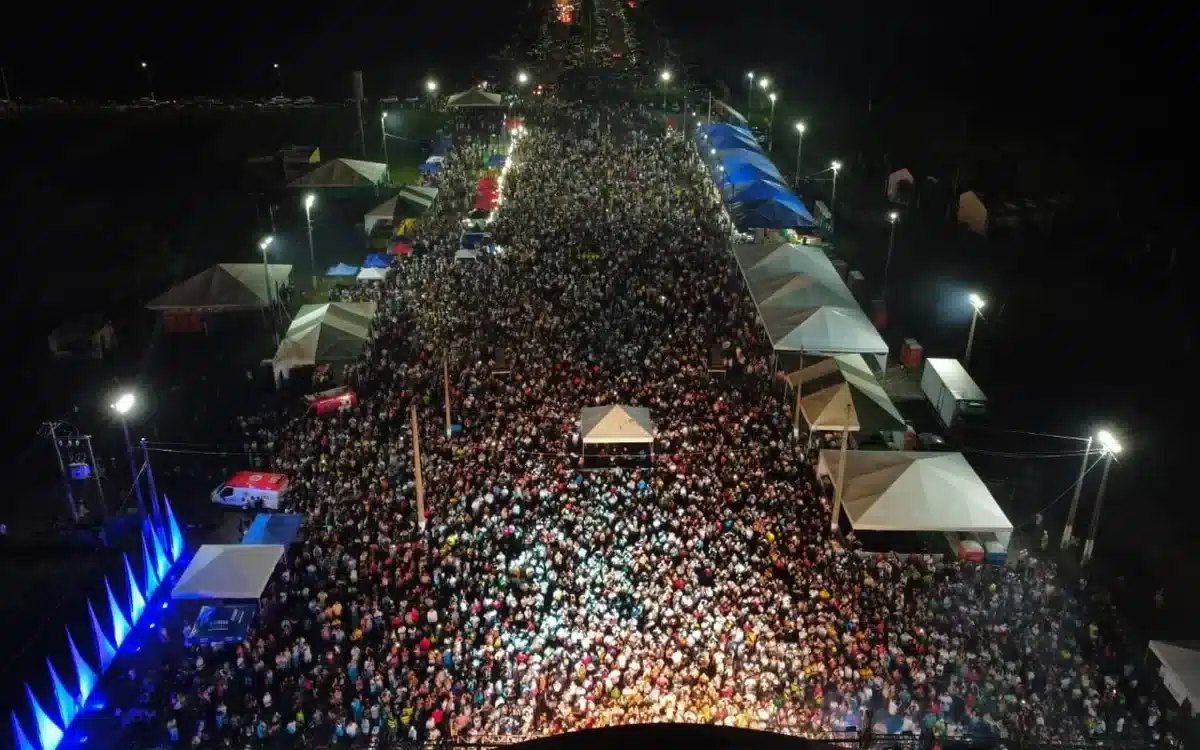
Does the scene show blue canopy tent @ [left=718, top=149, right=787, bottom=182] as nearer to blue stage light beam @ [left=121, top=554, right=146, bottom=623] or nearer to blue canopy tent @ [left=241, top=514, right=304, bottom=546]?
blue canopy tent @ [left=241, top=514, right=304, bottom=546]

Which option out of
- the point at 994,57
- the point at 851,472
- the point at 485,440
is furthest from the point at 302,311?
the point at 994,57

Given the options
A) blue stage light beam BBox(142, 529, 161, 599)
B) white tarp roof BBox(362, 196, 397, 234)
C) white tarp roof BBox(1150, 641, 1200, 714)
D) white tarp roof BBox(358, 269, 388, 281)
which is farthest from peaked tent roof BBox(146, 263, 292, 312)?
white tarp roof BBox(1150, 641, 1200, 714)

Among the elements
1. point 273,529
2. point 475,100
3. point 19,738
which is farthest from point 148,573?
point 475,100

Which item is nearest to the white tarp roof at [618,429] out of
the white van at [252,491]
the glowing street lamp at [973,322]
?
the white van at [252,491]

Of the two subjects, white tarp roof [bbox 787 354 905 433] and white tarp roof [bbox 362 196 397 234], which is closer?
white tarp roof [bbox 787 354 905 433]

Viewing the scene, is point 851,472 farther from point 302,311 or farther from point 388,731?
point 302,311

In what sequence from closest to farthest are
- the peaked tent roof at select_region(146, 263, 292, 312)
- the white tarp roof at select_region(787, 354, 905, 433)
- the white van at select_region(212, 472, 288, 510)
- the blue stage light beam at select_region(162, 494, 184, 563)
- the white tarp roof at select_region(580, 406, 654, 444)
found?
the blue stage light beam at select_region(162, 494, 184, 563) → the white van at select_region(212, 472, 288, 510) → the white tarp roof at select_region(580, 406, 654, 444) → the white tarp roof at select_region(787, 354, 905, 433) → the peaked tent roof at select_region(146, 263, 292, 312)

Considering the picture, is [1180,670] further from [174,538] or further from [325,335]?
[325,335]
